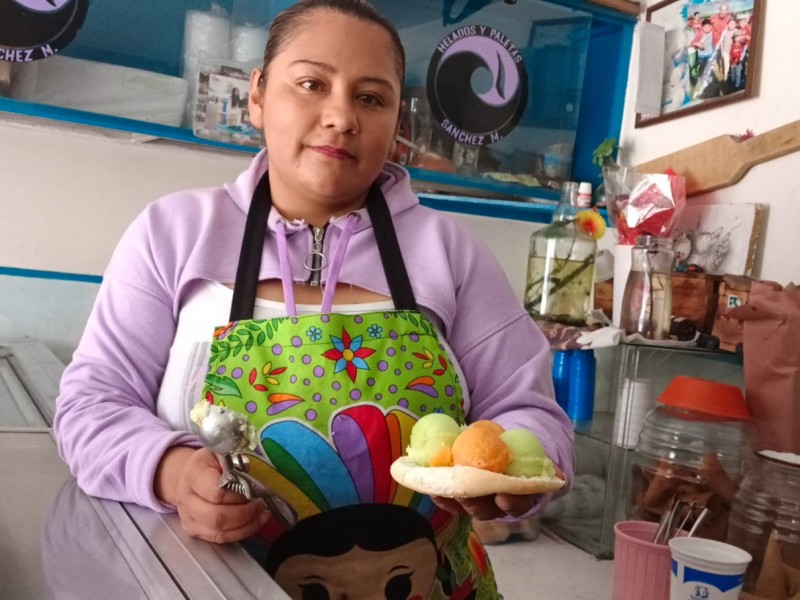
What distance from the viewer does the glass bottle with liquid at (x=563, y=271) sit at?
5.64ft

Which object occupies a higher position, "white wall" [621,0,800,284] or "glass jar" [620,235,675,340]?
"white wall" [621,0,800,284]

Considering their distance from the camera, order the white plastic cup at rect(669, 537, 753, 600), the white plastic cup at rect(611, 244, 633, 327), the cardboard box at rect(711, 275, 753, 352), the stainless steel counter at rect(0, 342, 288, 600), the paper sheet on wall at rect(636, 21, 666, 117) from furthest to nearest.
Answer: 1. the paper sheet on wall at rect(636, 21, 666, 117)
2. the white plastic cup at rect(611, 244, 633, 327)
3. the cardboard box at rect(711, 275, 753, 352)
4. the white plastic cup at rect(669, 537, 753, 600)
5. the stainless steel counter at rect(0, 342, 288, 600)

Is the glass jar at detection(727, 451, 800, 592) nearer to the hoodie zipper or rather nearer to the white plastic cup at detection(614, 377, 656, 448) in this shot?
the white plastic cup at detection(614, 377, 656, 448)

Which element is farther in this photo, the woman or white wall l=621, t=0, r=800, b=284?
white wall l=621, t=0, r=800, b=284

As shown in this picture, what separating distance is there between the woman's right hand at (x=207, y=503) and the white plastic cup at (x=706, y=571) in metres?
0.72

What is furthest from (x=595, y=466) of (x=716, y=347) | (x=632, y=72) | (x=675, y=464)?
(x=632, y=72)

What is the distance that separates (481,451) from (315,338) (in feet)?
0.66

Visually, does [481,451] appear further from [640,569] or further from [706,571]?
[640,569]

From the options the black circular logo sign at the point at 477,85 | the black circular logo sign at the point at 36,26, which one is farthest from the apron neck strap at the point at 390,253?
the black circular logo sign at the point at 477,85

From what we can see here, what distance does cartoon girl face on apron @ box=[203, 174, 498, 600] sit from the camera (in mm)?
712

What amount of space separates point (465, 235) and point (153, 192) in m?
0.78

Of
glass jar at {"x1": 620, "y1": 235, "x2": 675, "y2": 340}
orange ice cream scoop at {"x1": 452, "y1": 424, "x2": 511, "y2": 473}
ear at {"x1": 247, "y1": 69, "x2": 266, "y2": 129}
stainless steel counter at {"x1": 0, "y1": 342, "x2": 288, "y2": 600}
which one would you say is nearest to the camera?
stainless steel counter at {"x1": 0, "y1": 342, "x2": 288, "y2": 600}

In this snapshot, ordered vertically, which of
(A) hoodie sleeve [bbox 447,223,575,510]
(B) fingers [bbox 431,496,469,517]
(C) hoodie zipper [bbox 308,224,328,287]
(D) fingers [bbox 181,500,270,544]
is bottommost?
(D) fingers [bbox 181,500,270,544]

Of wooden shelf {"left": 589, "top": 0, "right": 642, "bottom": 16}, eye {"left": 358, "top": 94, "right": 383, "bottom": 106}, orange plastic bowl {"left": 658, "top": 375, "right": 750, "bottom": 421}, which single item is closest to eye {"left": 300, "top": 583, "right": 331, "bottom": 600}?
eye {"left": 358, "top": 94, "right": 383, "bottom": 106}
